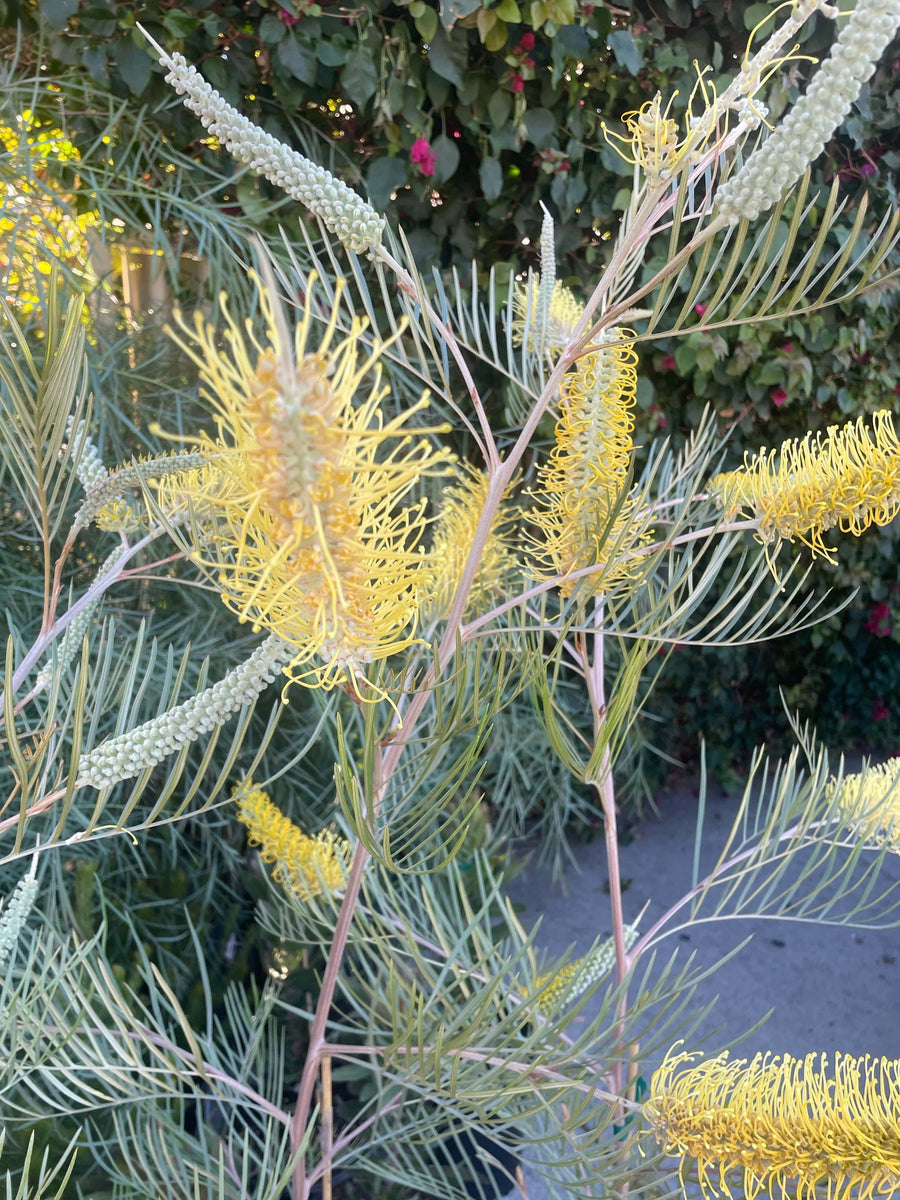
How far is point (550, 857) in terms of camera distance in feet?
5.76

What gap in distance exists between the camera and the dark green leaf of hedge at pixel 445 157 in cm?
104

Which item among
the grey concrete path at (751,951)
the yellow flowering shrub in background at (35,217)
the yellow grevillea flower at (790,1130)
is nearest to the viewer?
the yellow grevillea flower at (790,1130)

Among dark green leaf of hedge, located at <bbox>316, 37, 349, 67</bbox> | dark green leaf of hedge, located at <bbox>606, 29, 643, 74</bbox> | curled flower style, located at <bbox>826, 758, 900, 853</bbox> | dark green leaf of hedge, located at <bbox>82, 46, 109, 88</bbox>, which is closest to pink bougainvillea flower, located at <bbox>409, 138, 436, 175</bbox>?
dark green leaf of hedge, located at <bbox>316, 37, 349, 67</bbox>

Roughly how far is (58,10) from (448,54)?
40 centimetres

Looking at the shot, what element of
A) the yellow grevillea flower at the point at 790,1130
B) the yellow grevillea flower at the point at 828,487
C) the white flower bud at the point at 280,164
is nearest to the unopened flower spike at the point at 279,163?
the white flower bud at the point at 280,164

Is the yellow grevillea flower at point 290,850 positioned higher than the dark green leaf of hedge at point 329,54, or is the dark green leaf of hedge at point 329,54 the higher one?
the dark green leaf of hedge at point 329,54

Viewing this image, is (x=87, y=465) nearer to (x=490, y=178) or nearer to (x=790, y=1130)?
(x=790, y=1130)

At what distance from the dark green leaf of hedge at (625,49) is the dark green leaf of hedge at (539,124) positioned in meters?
0.10

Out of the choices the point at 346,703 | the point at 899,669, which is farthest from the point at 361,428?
the point at 899,669

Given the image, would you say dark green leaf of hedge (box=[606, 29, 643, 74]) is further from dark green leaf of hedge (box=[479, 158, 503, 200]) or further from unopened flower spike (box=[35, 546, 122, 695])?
unopened flower spike (box=[35, 546, 122, 695])

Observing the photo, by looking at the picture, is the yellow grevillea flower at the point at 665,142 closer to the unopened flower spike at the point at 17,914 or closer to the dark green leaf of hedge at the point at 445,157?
the unopened flower spike at the point at 17,914

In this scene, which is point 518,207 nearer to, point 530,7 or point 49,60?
point 530,7

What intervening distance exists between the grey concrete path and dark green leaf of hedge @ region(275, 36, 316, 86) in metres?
1.04

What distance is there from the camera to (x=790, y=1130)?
0.99 ft
